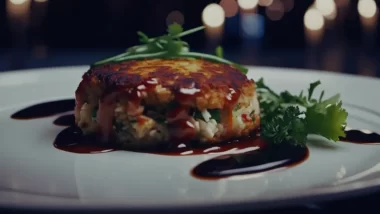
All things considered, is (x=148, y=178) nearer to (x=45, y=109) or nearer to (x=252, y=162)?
(x=252, y=162)

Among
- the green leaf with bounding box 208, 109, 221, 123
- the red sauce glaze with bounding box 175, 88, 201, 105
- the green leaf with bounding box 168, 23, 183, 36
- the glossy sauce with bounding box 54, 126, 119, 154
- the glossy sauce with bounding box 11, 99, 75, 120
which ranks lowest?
the glossy sauce with bounding box 11, 99, 75, 120

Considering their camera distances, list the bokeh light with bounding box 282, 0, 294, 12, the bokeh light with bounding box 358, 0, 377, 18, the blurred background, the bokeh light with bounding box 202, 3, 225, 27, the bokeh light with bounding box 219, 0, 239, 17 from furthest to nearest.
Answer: the bokeh light with bounding box 219, 0, 239, 17 < the bokeh light with bounding box 282, 0, 294, 12 < the blurred background < the bokeh light with bounding box 202, 3, 225, 27 < the bokeh light with bounding box 358, 0, 377, 18

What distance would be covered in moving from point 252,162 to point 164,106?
0.49m

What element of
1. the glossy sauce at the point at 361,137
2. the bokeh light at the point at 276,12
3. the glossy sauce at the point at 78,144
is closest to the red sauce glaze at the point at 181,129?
the glossy sauce at the point at 78,144

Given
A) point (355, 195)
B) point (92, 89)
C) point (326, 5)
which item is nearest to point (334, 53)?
point (326, 5)

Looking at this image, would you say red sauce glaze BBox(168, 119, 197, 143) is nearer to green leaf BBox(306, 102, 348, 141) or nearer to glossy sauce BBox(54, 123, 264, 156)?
glossy sauce BBox(54, 123, 264, 156)

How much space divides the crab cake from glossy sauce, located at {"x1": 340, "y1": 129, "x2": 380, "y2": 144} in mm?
469

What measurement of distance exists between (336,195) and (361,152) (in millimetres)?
834

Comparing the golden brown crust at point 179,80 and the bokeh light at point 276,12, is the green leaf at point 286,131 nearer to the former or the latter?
the golden brown crust at point 179,80

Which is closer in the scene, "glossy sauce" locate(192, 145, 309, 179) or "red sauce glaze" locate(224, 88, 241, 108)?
"glossy sauce" locate(192, 145, 309, 179)

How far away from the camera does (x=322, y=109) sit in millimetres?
2582

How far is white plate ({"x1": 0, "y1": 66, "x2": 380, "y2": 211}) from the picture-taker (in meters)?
1.53

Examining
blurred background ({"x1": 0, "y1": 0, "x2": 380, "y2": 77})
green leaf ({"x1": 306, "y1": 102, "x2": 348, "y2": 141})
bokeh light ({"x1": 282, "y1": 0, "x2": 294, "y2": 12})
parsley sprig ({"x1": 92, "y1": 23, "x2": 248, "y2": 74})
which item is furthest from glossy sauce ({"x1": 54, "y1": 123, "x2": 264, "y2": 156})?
bokeh light ({"x1": 282, "y1": 0, "x2": 294, "y2": 12})

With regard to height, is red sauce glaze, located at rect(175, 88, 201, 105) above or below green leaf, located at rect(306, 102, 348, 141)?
above
